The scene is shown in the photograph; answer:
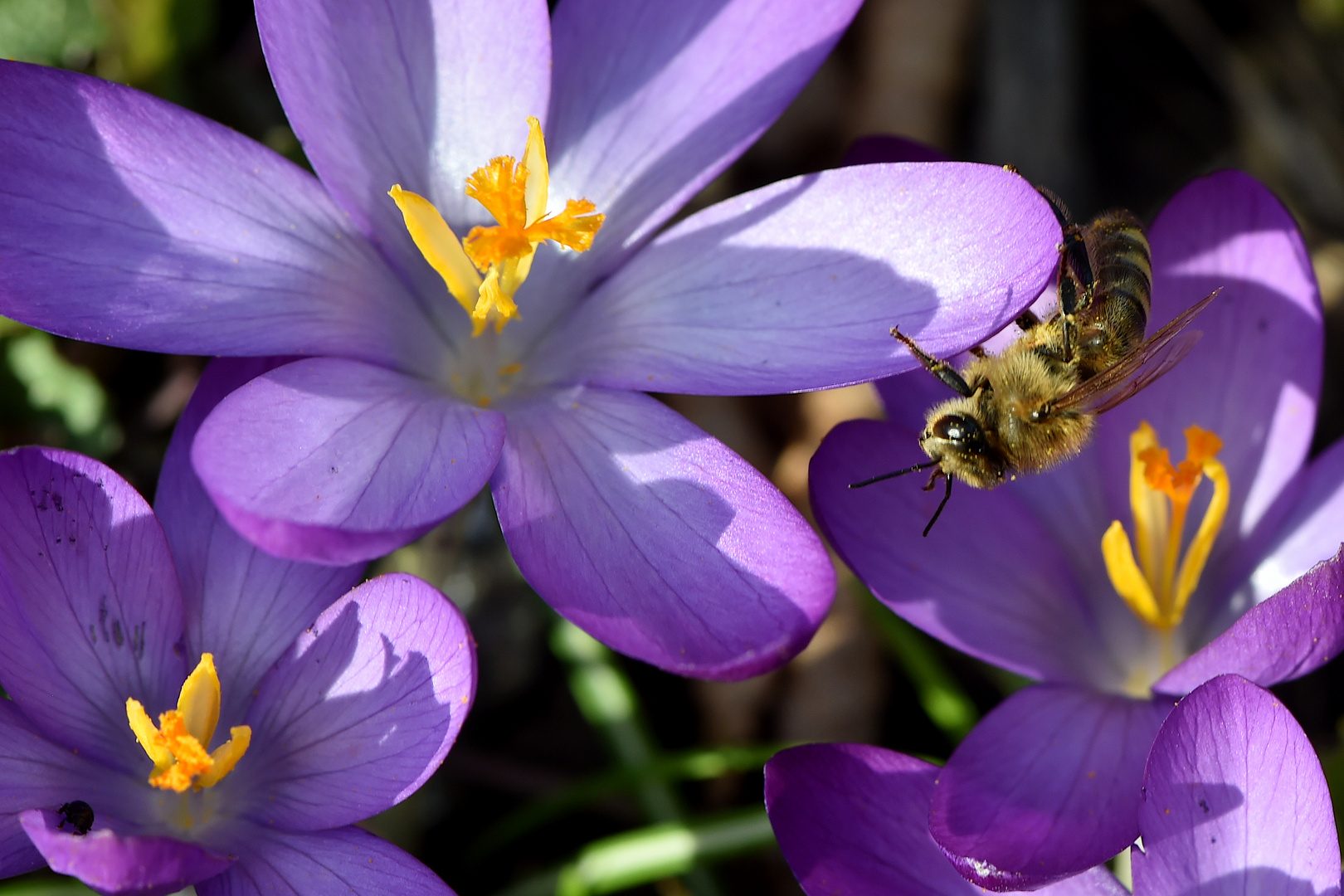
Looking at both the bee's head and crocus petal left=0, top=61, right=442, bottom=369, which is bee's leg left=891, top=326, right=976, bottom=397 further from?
crocus petal left=0, top=61, right=442, bottom=369

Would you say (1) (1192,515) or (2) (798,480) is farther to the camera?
(2) (798,480)

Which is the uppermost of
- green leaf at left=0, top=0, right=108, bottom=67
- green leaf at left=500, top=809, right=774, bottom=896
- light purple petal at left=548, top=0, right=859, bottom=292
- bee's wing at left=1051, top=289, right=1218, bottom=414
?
green leaf at left=0, top=0, right=108, bottom=67

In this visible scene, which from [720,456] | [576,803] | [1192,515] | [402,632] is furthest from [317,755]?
[1192,515]

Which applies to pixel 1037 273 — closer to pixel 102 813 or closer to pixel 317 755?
pixel 317 755

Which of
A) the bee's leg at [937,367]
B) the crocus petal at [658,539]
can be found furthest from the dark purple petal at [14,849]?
the bee's leg at [937,367]

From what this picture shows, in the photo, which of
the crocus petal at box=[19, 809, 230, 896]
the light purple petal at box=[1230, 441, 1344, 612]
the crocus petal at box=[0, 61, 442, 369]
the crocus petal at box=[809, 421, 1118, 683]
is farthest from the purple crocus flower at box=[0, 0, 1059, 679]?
the light purple petal at box=[1230, 441, 1344, 612]

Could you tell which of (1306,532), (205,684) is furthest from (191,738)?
(1306,532)

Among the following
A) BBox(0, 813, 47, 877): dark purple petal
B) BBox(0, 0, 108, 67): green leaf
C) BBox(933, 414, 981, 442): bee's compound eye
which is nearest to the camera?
BBox(0, 813, 47, 877): dark purple petal
